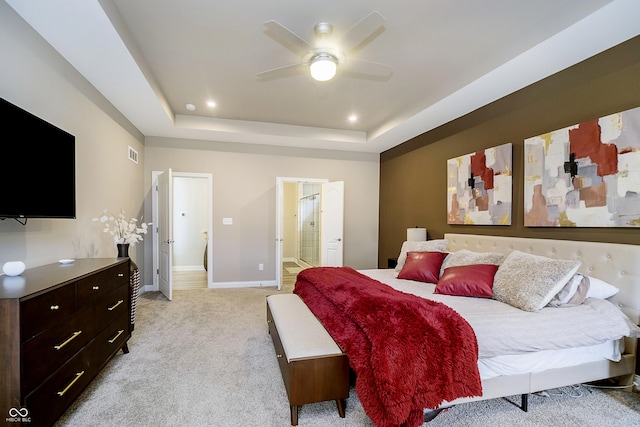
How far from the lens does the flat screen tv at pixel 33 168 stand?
168cm

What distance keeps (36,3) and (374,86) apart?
117 inches

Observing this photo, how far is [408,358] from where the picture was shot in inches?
62.9

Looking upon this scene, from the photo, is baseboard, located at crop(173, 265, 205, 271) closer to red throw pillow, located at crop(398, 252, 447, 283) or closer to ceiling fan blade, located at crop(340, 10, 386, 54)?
red throw pillow, located at crop(398, 252, 447, 283)

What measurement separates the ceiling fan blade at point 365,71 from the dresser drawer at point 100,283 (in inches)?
110

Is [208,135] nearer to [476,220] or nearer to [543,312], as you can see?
[476,220]

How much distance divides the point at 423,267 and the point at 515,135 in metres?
1.72

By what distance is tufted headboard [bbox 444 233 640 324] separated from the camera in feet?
7.02

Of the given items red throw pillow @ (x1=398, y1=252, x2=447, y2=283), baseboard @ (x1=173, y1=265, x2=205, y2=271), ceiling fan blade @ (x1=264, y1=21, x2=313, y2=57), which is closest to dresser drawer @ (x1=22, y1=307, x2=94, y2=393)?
ceiling fan blade @ (x1=264, y1=21, x2=313, y2=57)

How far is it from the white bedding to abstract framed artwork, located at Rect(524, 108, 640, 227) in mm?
758

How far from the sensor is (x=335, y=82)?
3.43 m

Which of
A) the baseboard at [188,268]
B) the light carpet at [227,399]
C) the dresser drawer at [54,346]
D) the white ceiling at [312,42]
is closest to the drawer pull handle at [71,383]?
the dresser drawer at [54,346]

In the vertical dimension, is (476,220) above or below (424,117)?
below

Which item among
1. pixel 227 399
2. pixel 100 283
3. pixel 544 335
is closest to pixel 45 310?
pixel 100 283

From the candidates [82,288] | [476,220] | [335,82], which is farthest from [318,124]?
[82,288]
